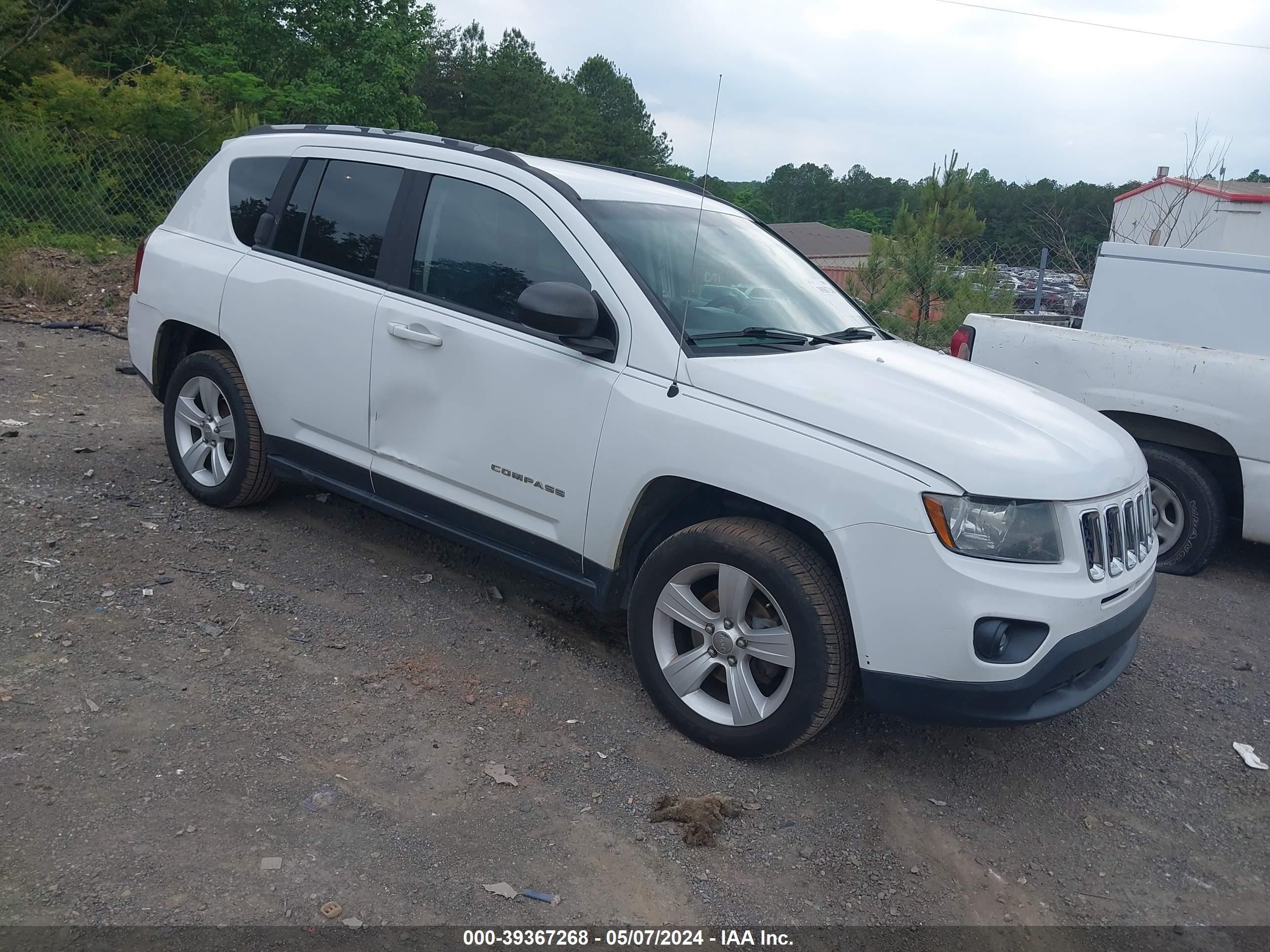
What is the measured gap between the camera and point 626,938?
2.75m

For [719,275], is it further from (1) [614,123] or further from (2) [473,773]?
(1) [614,123]

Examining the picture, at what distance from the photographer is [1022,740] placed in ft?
13.3

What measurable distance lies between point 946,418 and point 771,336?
2.79 feet

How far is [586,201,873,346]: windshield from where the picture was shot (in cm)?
393

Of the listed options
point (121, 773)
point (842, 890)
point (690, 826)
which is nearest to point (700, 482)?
point (690, 826)

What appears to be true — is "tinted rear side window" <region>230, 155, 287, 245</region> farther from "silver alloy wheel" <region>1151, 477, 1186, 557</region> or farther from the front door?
"silver alloy wheel" <region>1151, 477, 1186, 557</region>

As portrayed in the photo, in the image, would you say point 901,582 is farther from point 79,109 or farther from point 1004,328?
point 79,109

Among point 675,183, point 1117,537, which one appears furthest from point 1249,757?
point 675,183

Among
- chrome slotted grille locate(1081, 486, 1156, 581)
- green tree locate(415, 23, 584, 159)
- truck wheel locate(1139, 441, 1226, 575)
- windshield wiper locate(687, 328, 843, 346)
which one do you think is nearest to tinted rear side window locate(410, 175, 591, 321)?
windshield wiper locate(687, 328, 843, 346)

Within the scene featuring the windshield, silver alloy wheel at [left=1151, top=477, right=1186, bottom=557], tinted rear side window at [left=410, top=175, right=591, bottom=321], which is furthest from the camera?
silver alloy wheel at [left=1151, top=477, right=1186, bottom=557]

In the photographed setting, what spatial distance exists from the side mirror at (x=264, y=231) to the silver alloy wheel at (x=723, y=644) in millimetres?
2781

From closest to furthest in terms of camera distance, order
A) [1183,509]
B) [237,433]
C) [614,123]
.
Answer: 1. [237,433]
2. [1183,509]
3. [614,123]

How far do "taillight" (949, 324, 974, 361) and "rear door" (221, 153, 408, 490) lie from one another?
363cm

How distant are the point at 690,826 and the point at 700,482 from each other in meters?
1.14
